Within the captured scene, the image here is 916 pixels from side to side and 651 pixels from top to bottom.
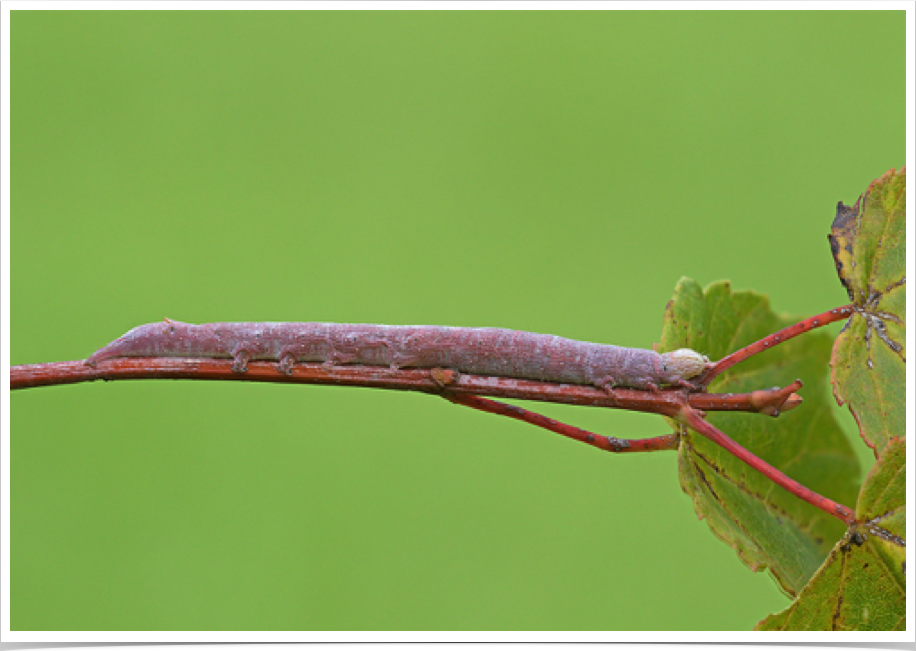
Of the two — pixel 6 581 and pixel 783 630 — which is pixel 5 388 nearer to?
pixel 6 581

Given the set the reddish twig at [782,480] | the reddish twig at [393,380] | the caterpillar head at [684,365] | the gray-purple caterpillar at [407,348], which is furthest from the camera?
the gray-purple caterpillar at [407,348]

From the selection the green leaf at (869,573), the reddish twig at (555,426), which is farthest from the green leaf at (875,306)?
the reddish twig at (555,426)

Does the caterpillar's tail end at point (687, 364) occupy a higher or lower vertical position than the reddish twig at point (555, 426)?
higher

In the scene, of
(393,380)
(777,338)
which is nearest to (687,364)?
(777,338)

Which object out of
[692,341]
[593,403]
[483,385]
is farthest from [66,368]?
[692,341]

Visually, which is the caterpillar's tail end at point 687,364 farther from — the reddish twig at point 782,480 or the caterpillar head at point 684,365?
the reddish twig at point 782,480

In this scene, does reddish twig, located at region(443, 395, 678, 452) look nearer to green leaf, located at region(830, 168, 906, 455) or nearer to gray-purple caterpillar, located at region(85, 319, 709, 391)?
gray-purple caterpillar, located at region(85, 319, 709, 391)
